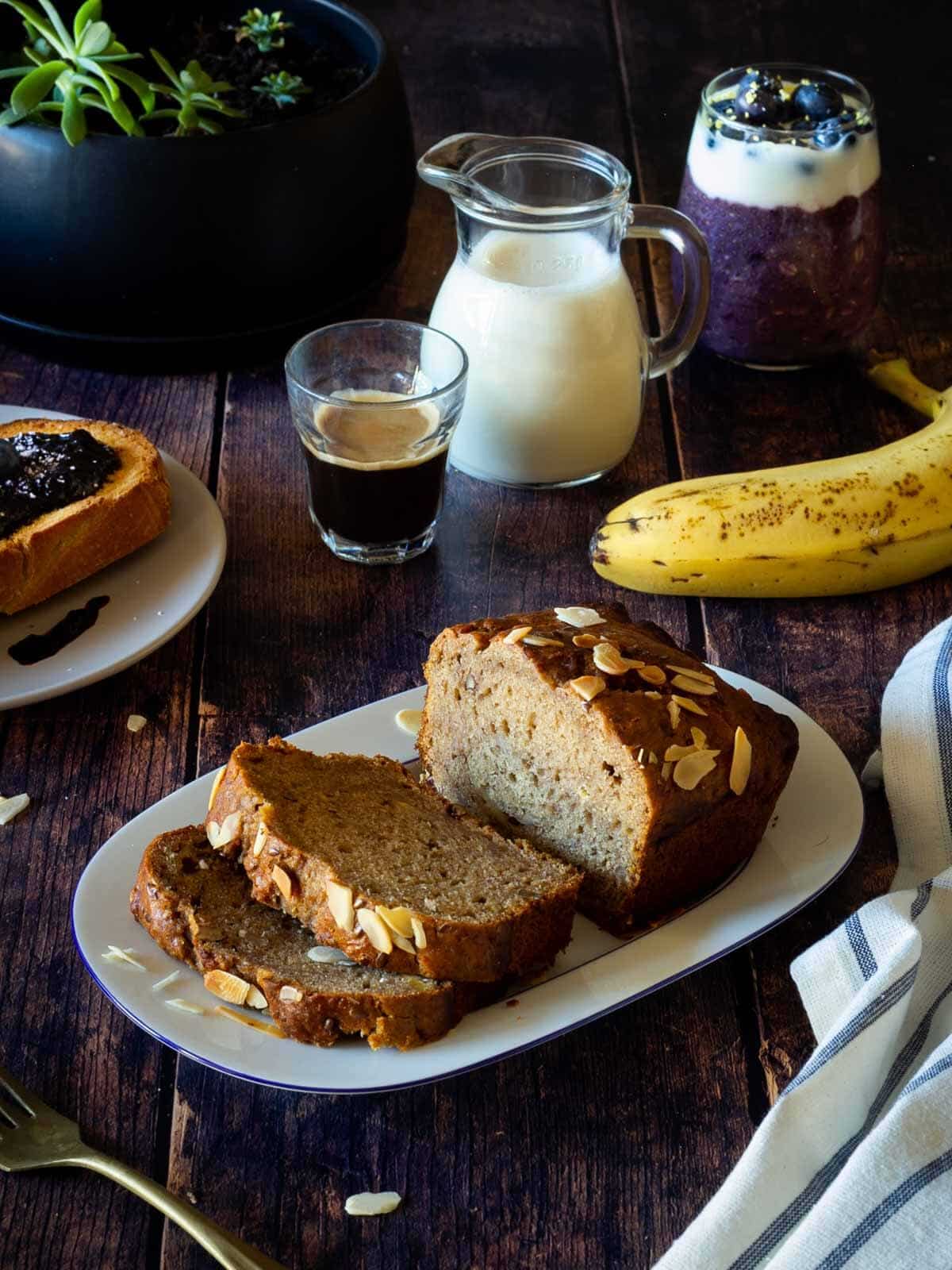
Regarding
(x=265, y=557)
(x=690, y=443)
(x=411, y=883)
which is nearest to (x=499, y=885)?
(x=411, y=883)

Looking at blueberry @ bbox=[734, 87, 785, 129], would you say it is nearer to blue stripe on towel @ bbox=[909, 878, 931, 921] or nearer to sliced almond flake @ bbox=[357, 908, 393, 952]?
blue stripe on towel @ bbox=[909, 878, 931, 921]

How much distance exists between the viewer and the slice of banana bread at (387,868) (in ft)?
4.36

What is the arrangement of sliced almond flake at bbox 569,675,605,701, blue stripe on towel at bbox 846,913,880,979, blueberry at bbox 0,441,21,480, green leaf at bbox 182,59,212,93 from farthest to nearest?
green leaf at bbox 182,59,212,93 < blueberry at bbox 0,441,21,480 < sliced almond flake at bbox 569,675,605,701 < blue stripe on towel at bbox 846,913,880,979

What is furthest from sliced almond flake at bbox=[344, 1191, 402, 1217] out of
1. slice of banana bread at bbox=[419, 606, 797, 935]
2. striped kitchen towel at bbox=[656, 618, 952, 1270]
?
slice of banana bread at bbox=[419, 606, 797, 935]

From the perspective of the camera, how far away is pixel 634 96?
129 inches

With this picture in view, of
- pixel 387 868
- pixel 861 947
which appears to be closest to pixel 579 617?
pixel 387 868

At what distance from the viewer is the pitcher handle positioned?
2.14 meters

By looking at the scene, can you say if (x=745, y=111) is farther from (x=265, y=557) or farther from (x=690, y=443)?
(x=265, y=557)

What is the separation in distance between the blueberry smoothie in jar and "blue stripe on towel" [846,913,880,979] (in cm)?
126

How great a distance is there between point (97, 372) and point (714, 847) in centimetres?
144

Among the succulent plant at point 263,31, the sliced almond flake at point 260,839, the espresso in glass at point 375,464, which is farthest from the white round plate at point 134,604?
the succulent plant at point 263,31

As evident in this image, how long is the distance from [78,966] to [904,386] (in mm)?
1615

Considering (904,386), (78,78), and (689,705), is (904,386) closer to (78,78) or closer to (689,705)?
(689,705)

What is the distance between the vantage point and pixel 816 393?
247 cm
